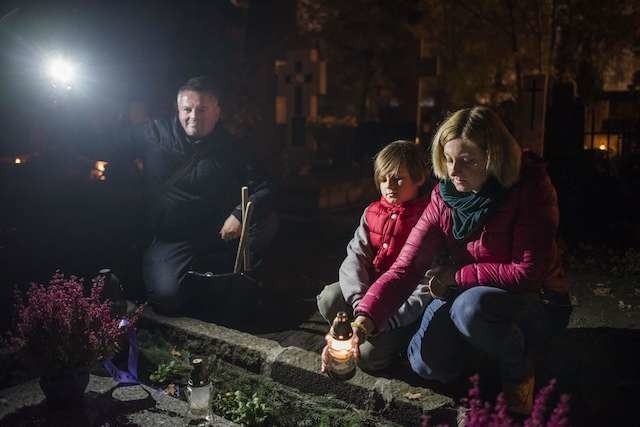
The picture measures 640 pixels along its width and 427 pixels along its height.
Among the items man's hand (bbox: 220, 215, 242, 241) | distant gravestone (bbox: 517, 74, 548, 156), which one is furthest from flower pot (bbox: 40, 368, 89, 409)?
distant gravestone (bbox: 517, 74, 548, 156)

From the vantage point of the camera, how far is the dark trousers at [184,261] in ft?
17.3

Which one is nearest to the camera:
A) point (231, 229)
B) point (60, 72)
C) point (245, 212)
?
point (245, 212)

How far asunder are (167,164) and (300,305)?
1.79 metres

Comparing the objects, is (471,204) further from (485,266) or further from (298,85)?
(298,85)

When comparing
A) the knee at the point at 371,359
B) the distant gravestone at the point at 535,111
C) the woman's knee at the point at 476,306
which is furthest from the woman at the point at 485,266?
the distant gravestone at the point at 535,111

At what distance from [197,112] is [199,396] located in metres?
2.48

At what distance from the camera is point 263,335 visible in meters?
5.15

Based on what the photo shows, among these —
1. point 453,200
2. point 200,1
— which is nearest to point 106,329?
point 453,200

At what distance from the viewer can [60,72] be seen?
861 centimetres

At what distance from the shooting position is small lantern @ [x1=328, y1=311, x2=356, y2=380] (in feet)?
12.0

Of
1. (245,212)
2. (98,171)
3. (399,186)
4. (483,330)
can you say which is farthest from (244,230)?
(98,171)

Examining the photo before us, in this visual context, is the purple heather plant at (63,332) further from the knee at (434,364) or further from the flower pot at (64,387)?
the knee at (434,364)

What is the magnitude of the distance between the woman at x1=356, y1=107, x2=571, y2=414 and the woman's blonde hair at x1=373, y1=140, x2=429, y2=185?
36 cm

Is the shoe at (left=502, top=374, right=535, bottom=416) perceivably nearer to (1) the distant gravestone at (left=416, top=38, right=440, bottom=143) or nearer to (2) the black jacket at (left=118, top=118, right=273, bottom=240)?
(2) the black jacket at (left=118, top=118, right=273, bottom=240)
